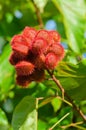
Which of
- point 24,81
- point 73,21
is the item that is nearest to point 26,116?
point 24,81

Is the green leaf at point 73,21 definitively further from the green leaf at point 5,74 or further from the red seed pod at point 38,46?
the red seed pod at point 38,46

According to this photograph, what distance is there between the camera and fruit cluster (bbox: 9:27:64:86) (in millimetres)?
1989

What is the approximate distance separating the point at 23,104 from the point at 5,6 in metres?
1.42

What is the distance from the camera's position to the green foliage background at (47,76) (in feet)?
7.22

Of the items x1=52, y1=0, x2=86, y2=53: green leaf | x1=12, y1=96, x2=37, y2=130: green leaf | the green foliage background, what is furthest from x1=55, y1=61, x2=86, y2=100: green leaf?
x1=52, y1=0, x2=86, y2=53: green leaf

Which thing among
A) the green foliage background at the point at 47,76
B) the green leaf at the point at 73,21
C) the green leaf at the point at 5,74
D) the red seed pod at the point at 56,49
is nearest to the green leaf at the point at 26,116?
the green foliage background at the point at 47,76

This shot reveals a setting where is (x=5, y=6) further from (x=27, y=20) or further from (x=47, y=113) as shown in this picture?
(x=47, y=113)

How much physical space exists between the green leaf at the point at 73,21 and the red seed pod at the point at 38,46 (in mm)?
716

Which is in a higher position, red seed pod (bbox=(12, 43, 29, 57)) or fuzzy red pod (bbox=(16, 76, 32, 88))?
red seed pod (bbox=(12, 43, 29, 57))

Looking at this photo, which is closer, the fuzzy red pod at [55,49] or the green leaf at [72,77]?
the fuzzy red pod at [55,49]

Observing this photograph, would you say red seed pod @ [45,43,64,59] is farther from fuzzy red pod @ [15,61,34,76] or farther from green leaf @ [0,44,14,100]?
green leaf @ [0,44,14,100]

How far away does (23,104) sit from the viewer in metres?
2.17

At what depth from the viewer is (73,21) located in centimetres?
286

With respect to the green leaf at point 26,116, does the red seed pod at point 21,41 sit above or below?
above
